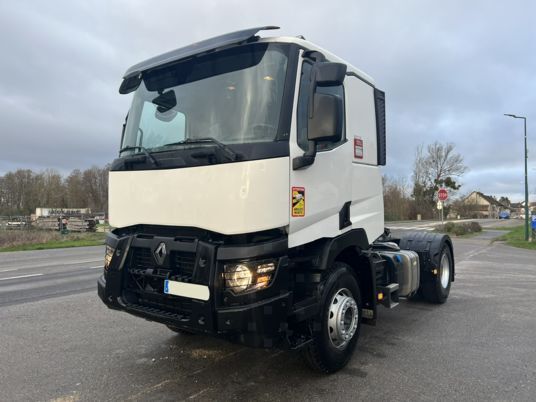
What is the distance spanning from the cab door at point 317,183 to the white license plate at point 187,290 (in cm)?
78

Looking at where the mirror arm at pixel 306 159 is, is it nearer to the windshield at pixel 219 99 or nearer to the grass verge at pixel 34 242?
the windshield at pixel 219 99

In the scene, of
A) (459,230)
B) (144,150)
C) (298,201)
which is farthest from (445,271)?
(459,230)

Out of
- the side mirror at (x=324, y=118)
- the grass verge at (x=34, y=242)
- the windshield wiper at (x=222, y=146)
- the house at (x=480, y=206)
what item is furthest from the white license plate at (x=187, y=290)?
the house at (x=480, y=206)

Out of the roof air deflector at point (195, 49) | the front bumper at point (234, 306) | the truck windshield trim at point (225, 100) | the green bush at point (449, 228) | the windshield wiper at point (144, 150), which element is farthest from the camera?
the green bush at point (449, 228)

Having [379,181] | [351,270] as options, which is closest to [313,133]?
[351,270]

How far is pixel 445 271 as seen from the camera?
7051mm

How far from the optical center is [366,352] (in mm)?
4539

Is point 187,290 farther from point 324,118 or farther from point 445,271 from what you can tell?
point 445,271

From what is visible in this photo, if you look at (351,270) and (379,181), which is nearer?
(351,270)

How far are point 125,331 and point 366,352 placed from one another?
3009 millimetres

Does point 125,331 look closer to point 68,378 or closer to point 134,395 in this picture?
point 68,378

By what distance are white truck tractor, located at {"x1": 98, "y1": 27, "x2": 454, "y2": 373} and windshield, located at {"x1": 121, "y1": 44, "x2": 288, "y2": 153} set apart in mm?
11

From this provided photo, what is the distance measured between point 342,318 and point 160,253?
177cm

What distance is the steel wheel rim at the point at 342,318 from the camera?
150 inches
